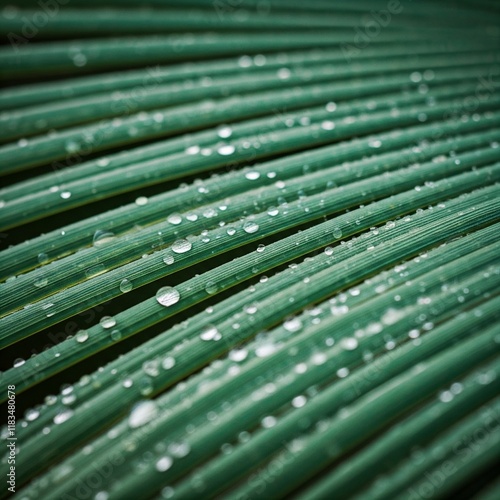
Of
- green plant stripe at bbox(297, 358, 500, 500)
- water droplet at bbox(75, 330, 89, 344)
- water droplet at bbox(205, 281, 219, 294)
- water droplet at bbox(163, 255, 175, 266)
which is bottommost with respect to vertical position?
green plant stripe at bbox(297, 358, 500, 500)

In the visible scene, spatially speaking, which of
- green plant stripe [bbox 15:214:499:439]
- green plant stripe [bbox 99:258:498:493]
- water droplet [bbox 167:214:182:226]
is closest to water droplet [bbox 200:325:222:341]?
Answer: green plant stripe [bbox 15:214:499:439]

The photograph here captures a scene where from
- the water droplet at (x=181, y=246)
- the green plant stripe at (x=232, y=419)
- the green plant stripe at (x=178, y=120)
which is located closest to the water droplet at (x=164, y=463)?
the green plant stripe at (x=232, y=419)

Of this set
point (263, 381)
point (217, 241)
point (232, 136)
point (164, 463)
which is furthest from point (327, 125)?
point (164, 463)

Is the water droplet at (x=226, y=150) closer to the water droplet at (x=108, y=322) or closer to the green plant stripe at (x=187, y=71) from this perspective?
the green plant stripe at (x=187, y=71)

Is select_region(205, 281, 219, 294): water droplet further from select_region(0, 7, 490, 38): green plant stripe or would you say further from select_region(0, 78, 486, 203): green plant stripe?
select_region(0, 7, 490, 38): green plant stripe

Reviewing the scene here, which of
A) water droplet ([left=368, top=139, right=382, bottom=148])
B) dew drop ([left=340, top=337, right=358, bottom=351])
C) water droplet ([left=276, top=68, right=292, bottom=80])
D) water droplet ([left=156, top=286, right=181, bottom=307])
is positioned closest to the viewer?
dew drop ([left=340, top=337, right=358, bottom=351])

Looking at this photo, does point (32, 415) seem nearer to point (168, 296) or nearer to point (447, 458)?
point (168, 296)
